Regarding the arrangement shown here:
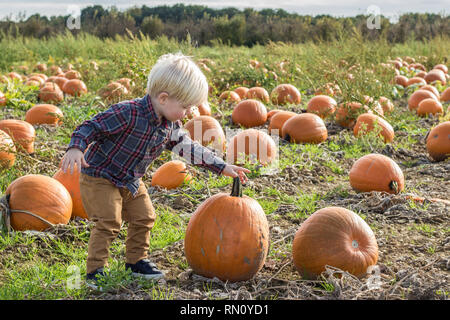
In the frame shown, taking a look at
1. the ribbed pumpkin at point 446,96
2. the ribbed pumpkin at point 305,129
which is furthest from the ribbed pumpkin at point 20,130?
the ribbed pumpkin at point 446,96

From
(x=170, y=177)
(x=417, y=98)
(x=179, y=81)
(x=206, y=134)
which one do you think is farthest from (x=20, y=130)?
(x=417, y=98)

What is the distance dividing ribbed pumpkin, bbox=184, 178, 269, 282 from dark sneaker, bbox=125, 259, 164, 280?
232mm

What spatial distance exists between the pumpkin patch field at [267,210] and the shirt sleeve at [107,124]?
2.26ft

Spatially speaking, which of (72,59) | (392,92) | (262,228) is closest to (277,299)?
(262,228)

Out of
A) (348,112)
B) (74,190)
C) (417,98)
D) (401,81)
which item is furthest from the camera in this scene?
(401,81)

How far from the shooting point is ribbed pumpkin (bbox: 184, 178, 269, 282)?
2818 millimetres

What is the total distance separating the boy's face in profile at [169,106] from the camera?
2838 millimetres

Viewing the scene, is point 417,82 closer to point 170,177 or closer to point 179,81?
point 170,177

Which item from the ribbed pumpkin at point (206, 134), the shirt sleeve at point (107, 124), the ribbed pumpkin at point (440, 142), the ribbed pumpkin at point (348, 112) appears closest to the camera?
the shirt sleeve at point (107, 124)

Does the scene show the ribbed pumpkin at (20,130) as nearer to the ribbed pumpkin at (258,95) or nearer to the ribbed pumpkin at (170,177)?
the ribbed pumpkin at (170,177)

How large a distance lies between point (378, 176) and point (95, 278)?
2684 mm

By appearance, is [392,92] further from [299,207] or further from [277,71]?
[299,207]

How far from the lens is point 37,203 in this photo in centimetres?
369
